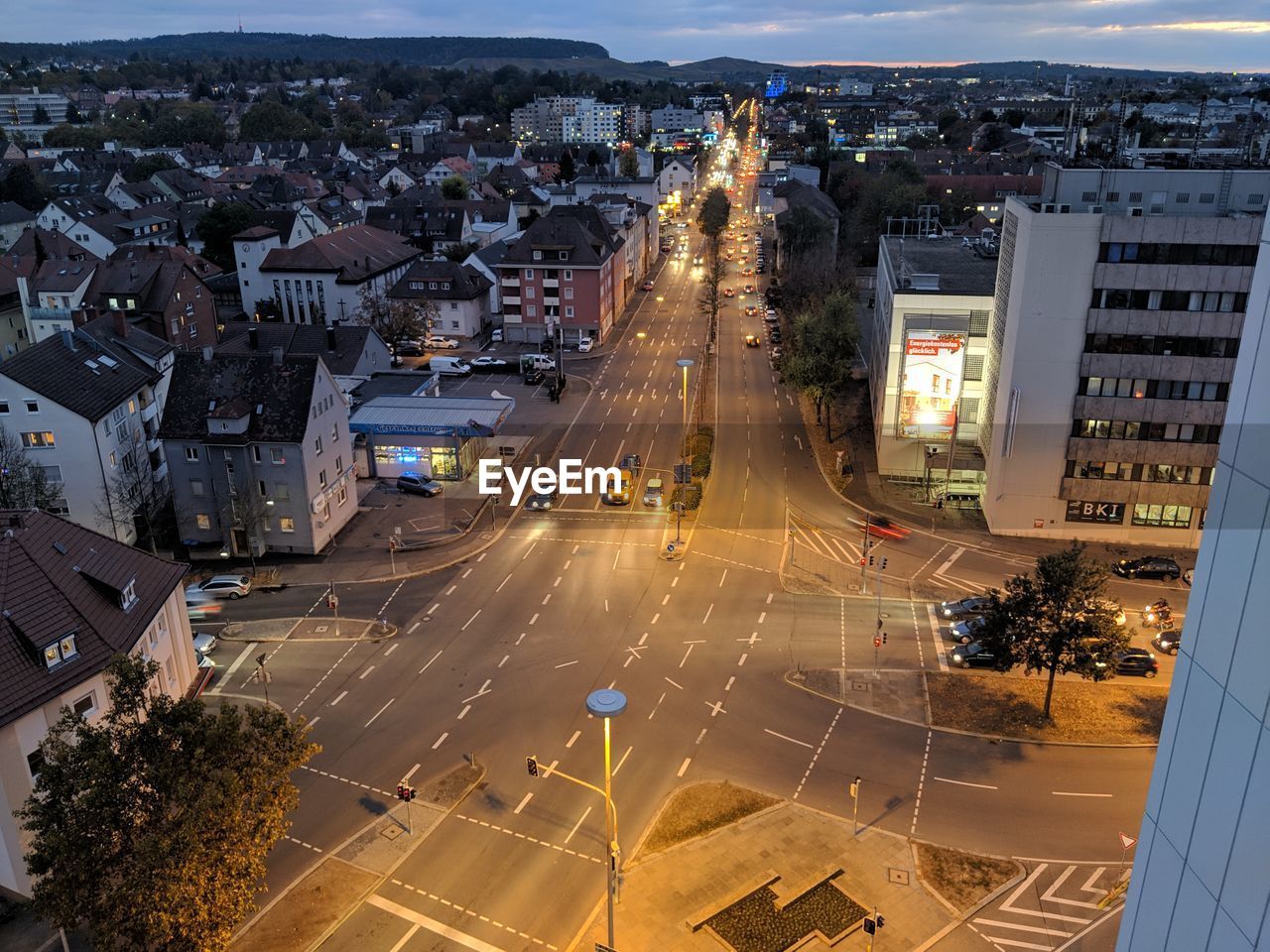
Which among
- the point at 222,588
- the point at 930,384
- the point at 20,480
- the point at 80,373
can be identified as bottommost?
the point at 222,588

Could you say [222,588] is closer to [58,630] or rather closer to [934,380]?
[58,630]

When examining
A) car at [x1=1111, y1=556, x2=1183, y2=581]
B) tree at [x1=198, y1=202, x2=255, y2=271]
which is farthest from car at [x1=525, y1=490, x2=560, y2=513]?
tree at [x1=198, y1=202, x2=255, y2=271]

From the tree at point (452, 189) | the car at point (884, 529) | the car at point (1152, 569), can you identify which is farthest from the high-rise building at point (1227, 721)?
the tree at point (452, 189)

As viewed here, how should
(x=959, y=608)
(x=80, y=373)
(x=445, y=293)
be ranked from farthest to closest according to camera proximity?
(x=445, y=293) → (x=80, y=373) → (x=959, y=608)

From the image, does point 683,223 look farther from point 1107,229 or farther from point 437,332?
point 1107,229

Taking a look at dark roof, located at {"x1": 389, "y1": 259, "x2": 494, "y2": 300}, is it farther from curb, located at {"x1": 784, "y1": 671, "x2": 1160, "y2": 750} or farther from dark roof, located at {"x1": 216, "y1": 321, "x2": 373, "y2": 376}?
curb, located at {"x1": 784, "y1": 671, "x2": 1160, "y2": 750}

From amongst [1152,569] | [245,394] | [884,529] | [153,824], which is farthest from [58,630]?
[1152,569]
